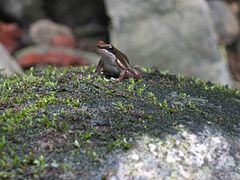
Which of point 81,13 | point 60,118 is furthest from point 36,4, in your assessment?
point 60,118

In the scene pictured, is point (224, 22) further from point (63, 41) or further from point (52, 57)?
point (52, 57)

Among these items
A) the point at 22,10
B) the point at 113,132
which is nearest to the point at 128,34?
the point at 22,10

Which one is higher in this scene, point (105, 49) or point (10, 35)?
point (105, 49)

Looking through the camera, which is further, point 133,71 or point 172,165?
point 133,71

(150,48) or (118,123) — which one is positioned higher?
(118,123)

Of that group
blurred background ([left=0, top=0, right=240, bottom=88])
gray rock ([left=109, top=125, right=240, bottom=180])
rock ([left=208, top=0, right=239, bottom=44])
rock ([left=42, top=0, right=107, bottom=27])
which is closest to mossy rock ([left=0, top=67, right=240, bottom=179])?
gray rock ([left=109, top=125, right=240, bottom=180])

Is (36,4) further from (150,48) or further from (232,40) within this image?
(232,40)

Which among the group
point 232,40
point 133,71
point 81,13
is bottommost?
point 232,40
